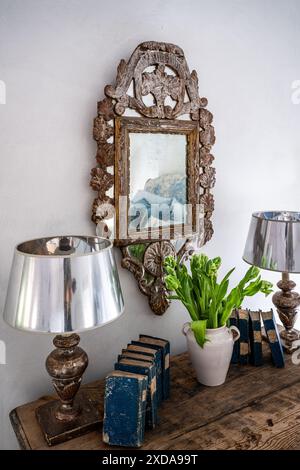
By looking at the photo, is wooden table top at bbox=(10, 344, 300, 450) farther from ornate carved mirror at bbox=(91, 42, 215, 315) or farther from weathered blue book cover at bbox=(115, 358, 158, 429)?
ornate carved mirror at bbox=(91, 42, 215, 315)

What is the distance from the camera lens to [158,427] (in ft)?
4.10

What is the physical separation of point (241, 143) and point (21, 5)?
117cm

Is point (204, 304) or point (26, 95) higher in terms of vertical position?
point (26, 95)

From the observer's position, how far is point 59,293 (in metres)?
1.06

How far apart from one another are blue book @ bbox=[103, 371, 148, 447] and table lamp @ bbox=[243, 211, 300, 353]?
77 centimetres

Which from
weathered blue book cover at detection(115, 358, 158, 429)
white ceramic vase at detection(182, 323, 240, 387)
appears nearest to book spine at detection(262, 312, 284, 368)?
white ceramic vase at detection(182, 323, 240, 387)

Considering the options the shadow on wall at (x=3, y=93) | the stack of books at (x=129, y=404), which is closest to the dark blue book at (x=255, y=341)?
the stack of books at (x=129, y=404)

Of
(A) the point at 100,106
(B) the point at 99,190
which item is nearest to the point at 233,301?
(B) the point at 99,190

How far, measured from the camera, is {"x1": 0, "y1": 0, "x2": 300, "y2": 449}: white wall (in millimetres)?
1363

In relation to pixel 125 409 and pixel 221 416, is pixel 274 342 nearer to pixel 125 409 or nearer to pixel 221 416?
pixel 221 416

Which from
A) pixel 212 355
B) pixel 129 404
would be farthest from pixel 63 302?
pixel 212 355

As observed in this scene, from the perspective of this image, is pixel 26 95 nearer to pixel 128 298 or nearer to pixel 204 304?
pixel 128 298

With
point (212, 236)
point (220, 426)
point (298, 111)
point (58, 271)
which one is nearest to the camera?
point (58, 271)

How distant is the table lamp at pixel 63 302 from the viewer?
106 cm
